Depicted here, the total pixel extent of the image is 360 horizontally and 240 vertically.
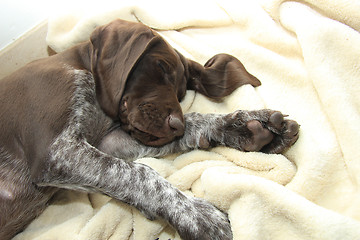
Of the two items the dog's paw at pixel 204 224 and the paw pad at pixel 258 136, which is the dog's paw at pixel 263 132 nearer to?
the paw pad at pixel 258 136

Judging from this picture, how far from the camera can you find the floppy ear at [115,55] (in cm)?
247

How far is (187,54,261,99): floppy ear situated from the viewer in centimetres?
298

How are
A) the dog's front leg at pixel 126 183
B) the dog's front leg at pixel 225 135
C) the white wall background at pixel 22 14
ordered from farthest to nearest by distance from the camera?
the white wall background at pixel 22 14 → the dog's front leg at pixel 225 135 → the dog's front leg at pixel 126 183

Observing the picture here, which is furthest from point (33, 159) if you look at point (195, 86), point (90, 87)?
point (195, 86)

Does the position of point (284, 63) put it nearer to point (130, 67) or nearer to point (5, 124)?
point (130, 67)

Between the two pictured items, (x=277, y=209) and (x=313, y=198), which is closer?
(x=277, y=209)

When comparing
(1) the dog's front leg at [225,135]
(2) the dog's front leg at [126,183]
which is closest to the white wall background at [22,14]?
(1) the dog's front leg at [225,135]

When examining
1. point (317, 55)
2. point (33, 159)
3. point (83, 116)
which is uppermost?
point (317, 55)

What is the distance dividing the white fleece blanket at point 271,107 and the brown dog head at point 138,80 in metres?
0.31

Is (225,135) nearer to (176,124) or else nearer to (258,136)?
(258,136)

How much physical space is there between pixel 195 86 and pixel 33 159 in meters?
1.47

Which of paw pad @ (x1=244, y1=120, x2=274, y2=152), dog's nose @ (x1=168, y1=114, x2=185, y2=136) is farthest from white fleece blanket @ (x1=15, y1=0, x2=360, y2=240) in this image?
dog's nose @ (x1=168, y1=114, x2=185, y2=136)

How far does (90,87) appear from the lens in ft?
8.85

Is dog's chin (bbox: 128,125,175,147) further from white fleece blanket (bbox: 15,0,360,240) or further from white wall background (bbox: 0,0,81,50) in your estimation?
white wall background (bbox: 0,0,81,50)
